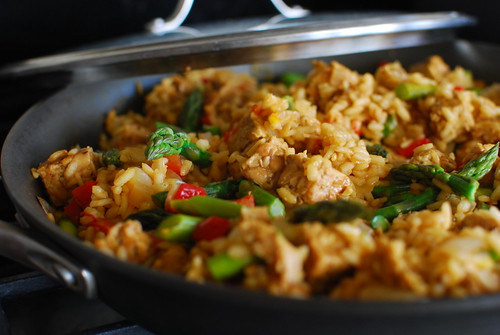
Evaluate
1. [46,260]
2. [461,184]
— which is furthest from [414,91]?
[46,260]

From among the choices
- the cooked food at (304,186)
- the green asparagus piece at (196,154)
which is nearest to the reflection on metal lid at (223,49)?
the cooked food at (304,186)

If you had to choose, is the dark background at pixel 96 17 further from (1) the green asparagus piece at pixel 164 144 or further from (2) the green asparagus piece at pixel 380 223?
(2) the green asparagus piece at pixel 380 223

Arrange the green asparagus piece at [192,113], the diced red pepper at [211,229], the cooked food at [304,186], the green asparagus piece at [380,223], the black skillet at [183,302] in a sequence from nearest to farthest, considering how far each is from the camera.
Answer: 1. the black skillet at [183,302]
2. the cooked food at [304,186]
3. the diced red pepper at [211,229]
4. the green asparagus piece at [380,223]
5. the green asparagus piece at [192,113]

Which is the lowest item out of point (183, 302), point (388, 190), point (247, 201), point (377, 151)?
point (183, 302)

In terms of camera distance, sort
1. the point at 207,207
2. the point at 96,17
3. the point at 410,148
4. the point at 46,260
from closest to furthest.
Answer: the point at 46,260
the point at 207,207
the point at 410,148
the point at 96,17

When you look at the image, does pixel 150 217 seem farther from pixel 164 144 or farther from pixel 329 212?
pixel 329 212

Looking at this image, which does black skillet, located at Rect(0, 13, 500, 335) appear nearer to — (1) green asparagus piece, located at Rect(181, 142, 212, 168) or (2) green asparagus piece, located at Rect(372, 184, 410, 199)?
(1) green asparagus piece, located at Rect(181, 142, 212, 168)
